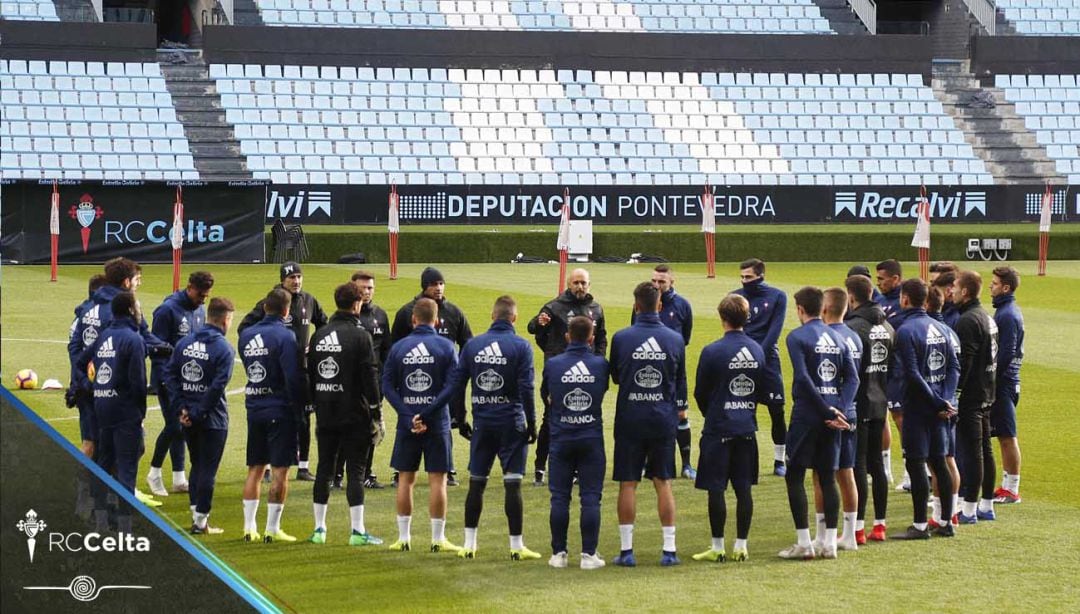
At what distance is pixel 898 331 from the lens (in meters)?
11.1

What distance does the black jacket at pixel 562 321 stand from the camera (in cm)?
1259

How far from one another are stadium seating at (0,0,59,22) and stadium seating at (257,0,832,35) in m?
6.60

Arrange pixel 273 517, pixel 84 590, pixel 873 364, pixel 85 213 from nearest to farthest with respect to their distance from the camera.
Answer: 1. pixel 84 590
2. pixel 273 517
3. pixel 873 364
4. pixel 85 213

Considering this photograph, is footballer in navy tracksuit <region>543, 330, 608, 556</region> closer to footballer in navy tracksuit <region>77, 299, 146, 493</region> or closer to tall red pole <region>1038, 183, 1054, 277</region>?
footballer in navy tracksuit <region>77, 299, 146, 493</region>

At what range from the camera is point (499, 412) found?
33.5ft

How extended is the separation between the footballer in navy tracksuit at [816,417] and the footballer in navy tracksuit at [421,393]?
2.48 meters

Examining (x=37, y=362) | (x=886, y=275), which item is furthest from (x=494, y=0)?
(x=886, y=275)

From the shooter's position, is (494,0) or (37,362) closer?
(37,362)

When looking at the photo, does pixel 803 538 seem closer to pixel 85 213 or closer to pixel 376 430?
pixel 376 430

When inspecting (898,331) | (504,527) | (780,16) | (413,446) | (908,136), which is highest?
(780,16)

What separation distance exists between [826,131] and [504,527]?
39330 millimetres

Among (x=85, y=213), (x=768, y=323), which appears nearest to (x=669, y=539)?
(x=768, y=323)

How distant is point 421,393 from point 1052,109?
45.7 metres

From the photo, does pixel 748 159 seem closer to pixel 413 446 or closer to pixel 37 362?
pixel 37 362
